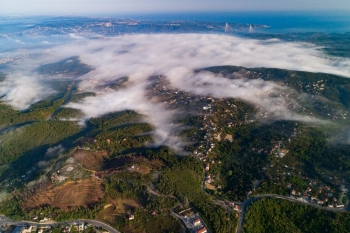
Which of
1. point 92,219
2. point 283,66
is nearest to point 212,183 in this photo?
point 92,219

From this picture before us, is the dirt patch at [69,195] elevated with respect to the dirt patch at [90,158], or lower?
lower

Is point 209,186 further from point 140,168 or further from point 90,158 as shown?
point 90,158

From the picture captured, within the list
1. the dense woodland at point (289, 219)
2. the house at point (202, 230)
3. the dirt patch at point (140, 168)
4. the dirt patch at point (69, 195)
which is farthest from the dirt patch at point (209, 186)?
the dirt patch at point (69, 195)

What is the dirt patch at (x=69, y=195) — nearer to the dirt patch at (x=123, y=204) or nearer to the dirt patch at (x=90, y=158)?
the dirt patch at (x=123, y=204)

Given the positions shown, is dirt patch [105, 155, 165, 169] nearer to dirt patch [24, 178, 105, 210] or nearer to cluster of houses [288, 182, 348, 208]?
dirt patch [24, 178, 105, 210]

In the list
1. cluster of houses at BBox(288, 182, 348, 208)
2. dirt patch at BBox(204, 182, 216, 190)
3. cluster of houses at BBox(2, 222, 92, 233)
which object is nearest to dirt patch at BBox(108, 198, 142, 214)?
cluster of houses at BBox(2, 222, 92, 233)

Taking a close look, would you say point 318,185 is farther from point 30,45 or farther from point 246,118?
point 30,45

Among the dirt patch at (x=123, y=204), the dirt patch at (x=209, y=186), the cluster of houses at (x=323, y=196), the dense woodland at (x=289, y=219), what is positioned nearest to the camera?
the dense woodland at (x=289, y=219)
